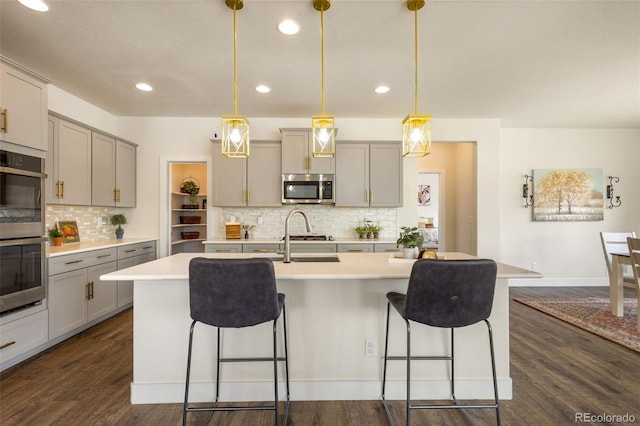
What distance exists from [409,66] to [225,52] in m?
1.73

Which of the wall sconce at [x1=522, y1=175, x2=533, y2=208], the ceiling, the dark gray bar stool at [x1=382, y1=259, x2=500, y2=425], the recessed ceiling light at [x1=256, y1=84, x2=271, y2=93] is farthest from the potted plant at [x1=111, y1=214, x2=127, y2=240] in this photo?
the wall sconce at [x1=522, y1=175, x2=533, y2=208]

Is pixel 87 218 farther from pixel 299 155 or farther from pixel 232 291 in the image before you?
pixel 232 291

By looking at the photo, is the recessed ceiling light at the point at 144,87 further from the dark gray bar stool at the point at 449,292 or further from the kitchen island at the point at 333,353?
the dark gray bar stool at the point at 449,292

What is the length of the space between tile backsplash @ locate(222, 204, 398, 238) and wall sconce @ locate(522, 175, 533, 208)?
2.37 metres

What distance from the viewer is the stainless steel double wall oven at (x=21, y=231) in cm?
233

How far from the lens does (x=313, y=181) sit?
4219 mm

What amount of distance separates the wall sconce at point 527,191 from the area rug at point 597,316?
5.46ft

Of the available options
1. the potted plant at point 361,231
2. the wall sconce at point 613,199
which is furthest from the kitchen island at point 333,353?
the wall sconce at point 613,199

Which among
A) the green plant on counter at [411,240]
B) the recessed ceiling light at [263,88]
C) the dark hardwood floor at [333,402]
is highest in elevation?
the recessed ceiling light at [263,88]

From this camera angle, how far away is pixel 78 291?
3053 millimetres

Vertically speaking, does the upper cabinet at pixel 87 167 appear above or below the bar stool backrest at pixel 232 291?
above

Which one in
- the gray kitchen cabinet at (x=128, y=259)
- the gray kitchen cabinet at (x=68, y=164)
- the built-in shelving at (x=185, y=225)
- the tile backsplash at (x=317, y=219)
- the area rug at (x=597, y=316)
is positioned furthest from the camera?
the built-in shelving at (x=185, y=225)

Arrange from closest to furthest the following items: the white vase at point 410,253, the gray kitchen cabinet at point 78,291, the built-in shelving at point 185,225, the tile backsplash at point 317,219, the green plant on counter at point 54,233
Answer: the white vase at point 410,253, the gray kitchen cabinet at point 78,291, the green plant on counter at point 54,233, the tile backsplash at point 317,219, the built-in shelving at point 185,225

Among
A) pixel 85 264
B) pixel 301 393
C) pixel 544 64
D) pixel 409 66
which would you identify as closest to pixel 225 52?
pixel 409 66
